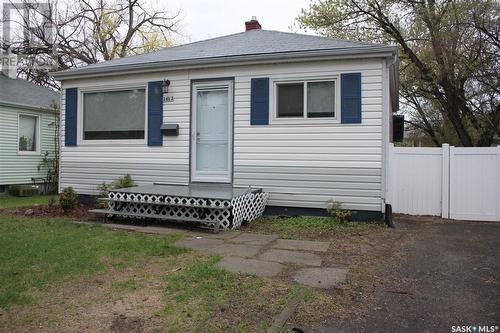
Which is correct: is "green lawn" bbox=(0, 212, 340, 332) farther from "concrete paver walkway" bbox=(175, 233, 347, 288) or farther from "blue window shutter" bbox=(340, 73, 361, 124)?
"blue window shutter" bbox=(340, 73, 361, 124)

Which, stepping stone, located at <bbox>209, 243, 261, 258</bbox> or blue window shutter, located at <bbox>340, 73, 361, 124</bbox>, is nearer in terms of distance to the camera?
stepping stone, located at <bbox>209, 243, 261, 258</bbox>

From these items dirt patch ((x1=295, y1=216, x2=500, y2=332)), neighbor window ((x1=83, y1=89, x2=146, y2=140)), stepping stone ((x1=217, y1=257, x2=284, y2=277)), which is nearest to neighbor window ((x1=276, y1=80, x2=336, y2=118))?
dirt patch ((x1=295, y1=216, x2=500, y2=332))

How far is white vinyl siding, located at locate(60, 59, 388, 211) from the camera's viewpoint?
8.02m

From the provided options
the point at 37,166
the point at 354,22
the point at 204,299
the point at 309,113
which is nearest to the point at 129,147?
the point at 309,113

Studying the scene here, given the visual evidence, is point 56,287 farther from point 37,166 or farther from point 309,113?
point 37,166

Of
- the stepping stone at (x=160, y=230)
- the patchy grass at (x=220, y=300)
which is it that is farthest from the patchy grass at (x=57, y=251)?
the patchy grass at (x=220, y=300)

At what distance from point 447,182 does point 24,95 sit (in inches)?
571

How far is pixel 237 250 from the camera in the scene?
5863mm

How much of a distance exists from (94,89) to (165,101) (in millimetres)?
2010

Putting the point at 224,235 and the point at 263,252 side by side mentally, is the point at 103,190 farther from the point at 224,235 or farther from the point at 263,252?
the point at 263,252

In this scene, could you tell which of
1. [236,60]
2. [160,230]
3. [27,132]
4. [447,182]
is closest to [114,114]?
[236,60]

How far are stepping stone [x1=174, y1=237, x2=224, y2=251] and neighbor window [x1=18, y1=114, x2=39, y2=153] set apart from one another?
1129cm

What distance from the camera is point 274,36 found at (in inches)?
413

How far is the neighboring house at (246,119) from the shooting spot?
805 cm
